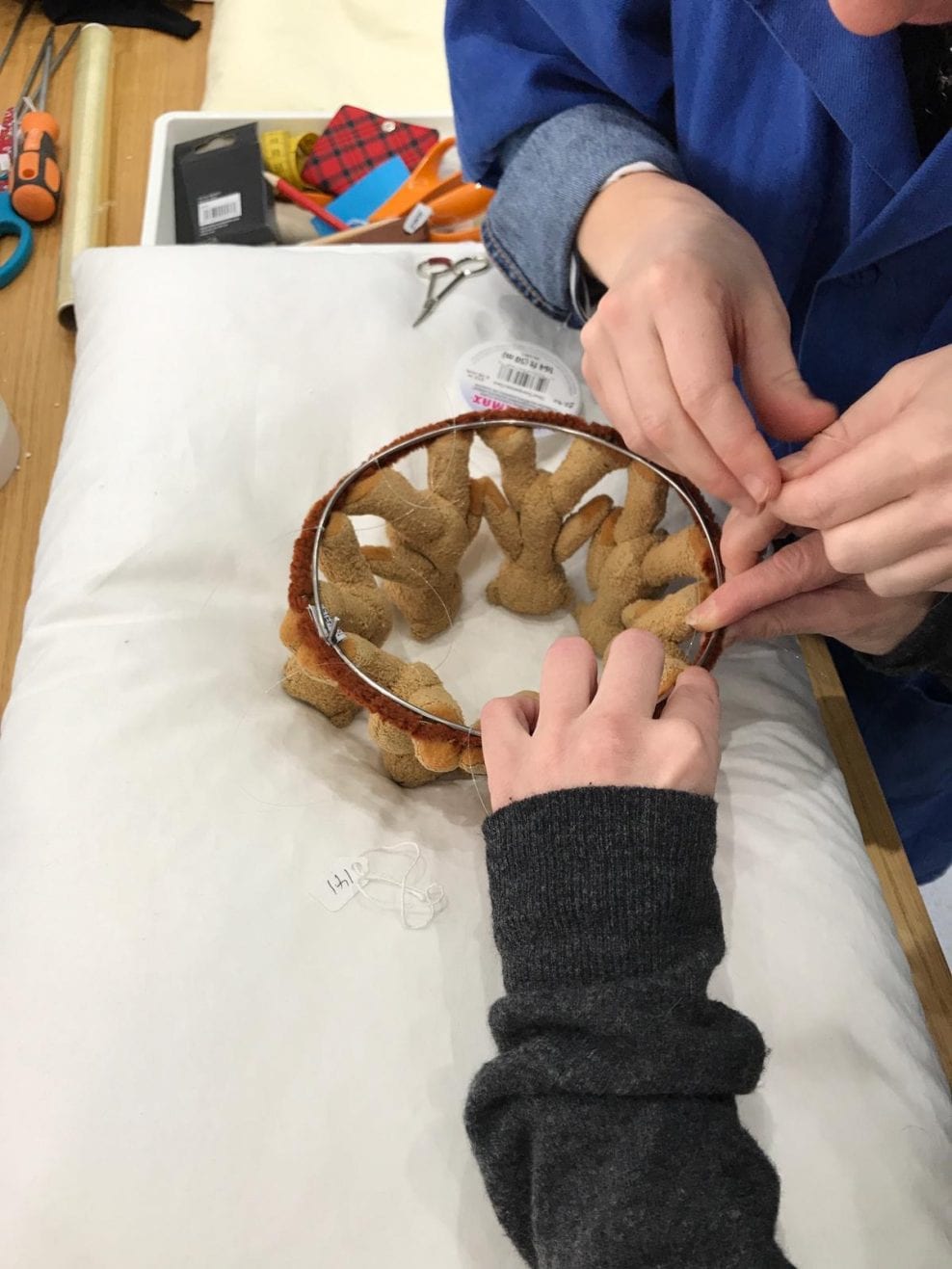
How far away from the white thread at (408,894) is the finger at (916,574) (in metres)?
0.26

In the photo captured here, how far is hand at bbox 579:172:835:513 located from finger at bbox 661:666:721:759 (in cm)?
9

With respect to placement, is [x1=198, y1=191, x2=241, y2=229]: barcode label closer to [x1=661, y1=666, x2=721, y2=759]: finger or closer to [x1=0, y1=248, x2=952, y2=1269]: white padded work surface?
[x1=0, y1=248, x2=952, y2=1269]: white padded work surface

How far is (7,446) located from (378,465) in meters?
0.45

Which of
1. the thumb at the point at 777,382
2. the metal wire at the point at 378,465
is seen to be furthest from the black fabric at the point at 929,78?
the metal wire at the point at 378,465

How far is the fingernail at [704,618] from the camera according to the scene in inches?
18.3

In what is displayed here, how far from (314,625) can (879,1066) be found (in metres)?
0.36

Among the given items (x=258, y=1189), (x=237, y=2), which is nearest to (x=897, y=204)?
(x=258, y=1189)

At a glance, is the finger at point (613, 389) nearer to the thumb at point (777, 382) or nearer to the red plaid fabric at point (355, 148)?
the thumb at point (777, 382)

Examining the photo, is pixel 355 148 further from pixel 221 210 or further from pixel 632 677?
pixel 632 677

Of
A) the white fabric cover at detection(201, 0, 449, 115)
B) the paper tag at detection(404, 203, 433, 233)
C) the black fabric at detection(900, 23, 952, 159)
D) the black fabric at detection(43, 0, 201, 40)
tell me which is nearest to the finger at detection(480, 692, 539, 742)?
the black fabric at detection(900, 23, 952, 159)

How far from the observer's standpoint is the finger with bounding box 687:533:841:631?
458mm

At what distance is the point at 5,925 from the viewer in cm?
42

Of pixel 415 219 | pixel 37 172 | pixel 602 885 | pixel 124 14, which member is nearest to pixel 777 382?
pixel 602 885

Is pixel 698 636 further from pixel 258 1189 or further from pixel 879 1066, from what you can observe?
pixel 258 1189
